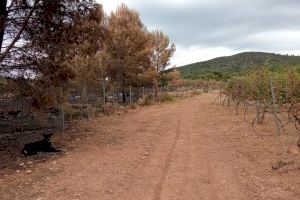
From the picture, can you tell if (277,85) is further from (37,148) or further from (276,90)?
(37,148)

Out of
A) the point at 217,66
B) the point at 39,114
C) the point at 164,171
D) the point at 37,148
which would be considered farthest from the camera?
the point at 217,66

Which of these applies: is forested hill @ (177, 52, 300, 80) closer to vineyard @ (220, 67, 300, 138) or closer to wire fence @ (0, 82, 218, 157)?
wire fence @ (0, 82, 218, 157)

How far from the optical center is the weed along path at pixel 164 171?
8.30 m

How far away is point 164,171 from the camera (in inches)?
389

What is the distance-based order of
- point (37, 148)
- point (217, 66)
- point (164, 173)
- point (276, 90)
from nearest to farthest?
point (164, 173) → point (37, 148) → point (276, 90) → point (217, 66)

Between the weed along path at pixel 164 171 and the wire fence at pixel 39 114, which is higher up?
the wire fence at pixel 39 114

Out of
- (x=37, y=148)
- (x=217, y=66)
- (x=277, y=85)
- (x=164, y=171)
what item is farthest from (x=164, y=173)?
(x=217, y=66)

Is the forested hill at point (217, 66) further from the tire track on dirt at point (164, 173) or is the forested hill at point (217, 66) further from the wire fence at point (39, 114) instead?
the tire track on dirt at point (164, 173)

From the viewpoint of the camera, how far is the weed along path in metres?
8.30

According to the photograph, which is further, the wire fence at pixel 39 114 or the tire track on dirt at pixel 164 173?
the wire fence at pixel 39 114

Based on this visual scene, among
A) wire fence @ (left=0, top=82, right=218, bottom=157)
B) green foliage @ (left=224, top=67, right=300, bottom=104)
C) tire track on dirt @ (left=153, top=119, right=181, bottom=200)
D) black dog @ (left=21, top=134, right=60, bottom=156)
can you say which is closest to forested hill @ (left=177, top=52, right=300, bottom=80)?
wire fence @ (left=0, top=82, right=218, bottom=157)

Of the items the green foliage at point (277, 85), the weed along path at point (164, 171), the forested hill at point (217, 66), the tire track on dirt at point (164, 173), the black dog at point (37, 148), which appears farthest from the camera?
the forested hill at point (217, 66)

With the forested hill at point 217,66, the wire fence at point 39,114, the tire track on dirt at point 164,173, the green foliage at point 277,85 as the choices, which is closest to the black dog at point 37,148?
the wire fence at point 39,114

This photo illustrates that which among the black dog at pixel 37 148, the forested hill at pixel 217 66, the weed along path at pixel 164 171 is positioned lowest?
the weed along path at pixel 164 171
